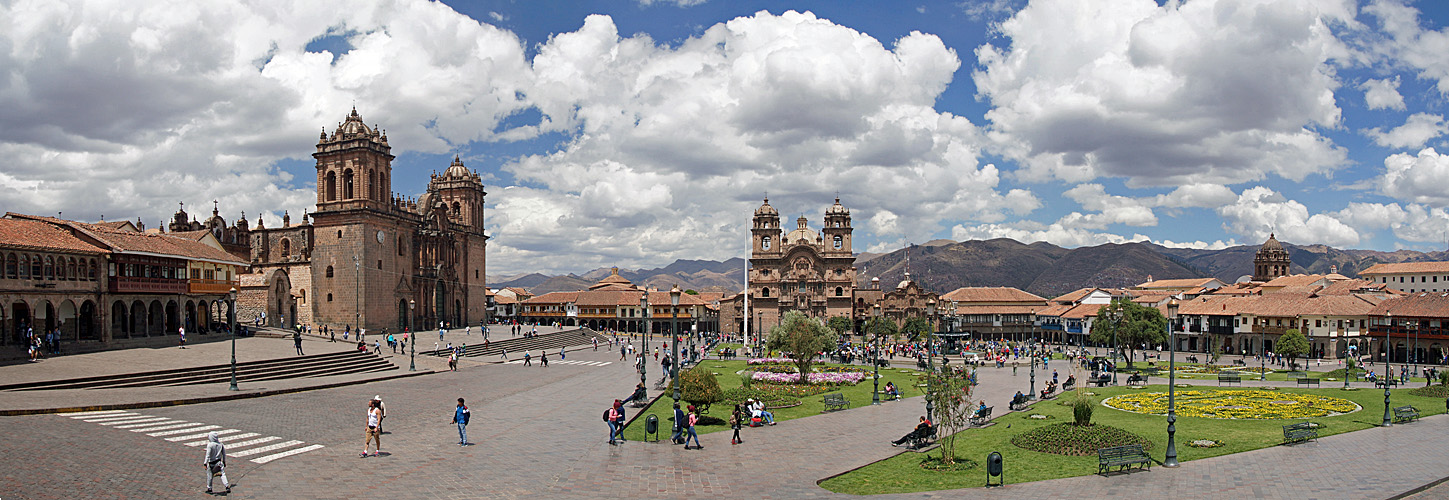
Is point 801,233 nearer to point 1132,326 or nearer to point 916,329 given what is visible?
point 916,329

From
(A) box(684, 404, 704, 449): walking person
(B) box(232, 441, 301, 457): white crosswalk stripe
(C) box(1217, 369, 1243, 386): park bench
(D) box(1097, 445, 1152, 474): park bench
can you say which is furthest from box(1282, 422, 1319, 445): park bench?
(B) box(232, 441, 301, 457): white crosswalk stripe

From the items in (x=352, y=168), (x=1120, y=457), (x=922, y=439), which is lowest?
(x=922, y=439)

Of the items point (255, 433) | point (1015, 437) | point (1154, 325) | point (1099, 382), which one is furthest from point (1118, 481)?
point (1154, 325)

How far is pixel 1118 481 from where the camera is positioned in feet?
54.6

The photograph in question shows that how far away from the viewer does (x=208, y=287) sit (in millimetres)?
44906

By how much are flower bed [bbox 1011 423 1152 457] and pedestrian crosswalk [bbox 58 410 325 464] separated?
1714 cm

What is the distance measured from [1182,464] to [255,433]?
2186 cm

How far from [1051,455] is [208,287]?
145 feet

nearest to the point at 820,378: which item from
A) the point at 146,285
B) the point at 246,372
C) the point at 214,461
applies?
the point at 246,372

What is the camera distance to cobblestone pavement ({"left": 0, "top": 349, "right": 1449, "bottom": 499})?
50.0 ft

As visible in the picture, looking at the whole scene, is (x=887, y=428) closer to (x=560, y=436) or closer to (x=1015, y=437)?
(x=1015, y=437)

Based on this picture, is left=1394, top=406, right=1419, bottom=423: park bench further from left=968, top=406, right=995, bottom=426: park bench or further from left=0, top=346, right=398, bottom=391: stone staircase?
left=0, top=346, right=398, bottom=391: stone staircase

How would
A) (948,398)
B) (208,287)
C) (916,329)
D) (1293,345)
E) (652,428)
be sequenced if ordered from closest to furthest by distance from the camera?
(948,398), (652,428), (208,287), (1293,345), (916,329)

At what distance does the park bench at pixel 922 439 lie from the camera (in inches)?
813
